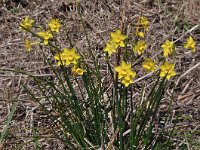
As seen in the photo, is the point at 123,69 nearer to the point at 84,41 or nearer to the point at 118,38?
the point at 118,38

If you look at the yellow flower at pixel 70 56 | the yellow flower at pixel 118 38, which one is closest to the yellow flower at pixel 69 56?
the yellow flower at pixel 70 56

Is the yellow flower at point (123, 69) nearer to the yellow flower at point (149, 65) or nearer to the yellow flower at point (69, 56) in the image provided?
the yellow flower at point (149, 65)

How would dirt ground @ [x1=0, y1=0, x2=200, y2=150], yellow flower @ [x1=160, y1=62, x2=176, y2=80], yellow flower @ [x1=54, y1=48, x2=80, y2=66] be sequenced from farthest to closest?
dirt ground @ [x1=0, y1=0, x2=200, y2=150] → yellow flower @ [x1=54, y1=48, x2=80, y2=66] → yellow flower @ [x1=160, y1=62, x2=176, y2=80]

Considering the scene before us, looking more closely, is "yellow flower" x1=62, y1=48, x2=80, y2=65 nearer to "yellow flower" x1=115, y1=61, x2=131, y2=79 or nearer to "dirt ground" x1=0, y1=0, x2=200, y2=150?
"yellow flower" x1=115, y1=61, x2=131, y2=79

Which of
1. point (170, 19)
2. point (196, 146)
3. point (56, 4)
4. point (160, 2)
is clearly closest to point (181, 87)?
point (196, 146)

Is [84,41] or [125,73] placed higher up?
[125,73]

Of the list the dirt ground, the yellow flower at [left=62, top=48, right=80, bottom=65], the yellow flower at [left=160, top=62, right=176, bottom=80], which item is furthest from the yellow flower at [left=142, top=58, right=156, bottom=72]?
the dirt ground

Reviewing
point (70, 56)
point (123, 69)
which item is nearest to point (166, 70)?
point (123, 69)

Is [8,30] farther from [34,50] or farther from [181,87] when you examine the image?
[181,87]
